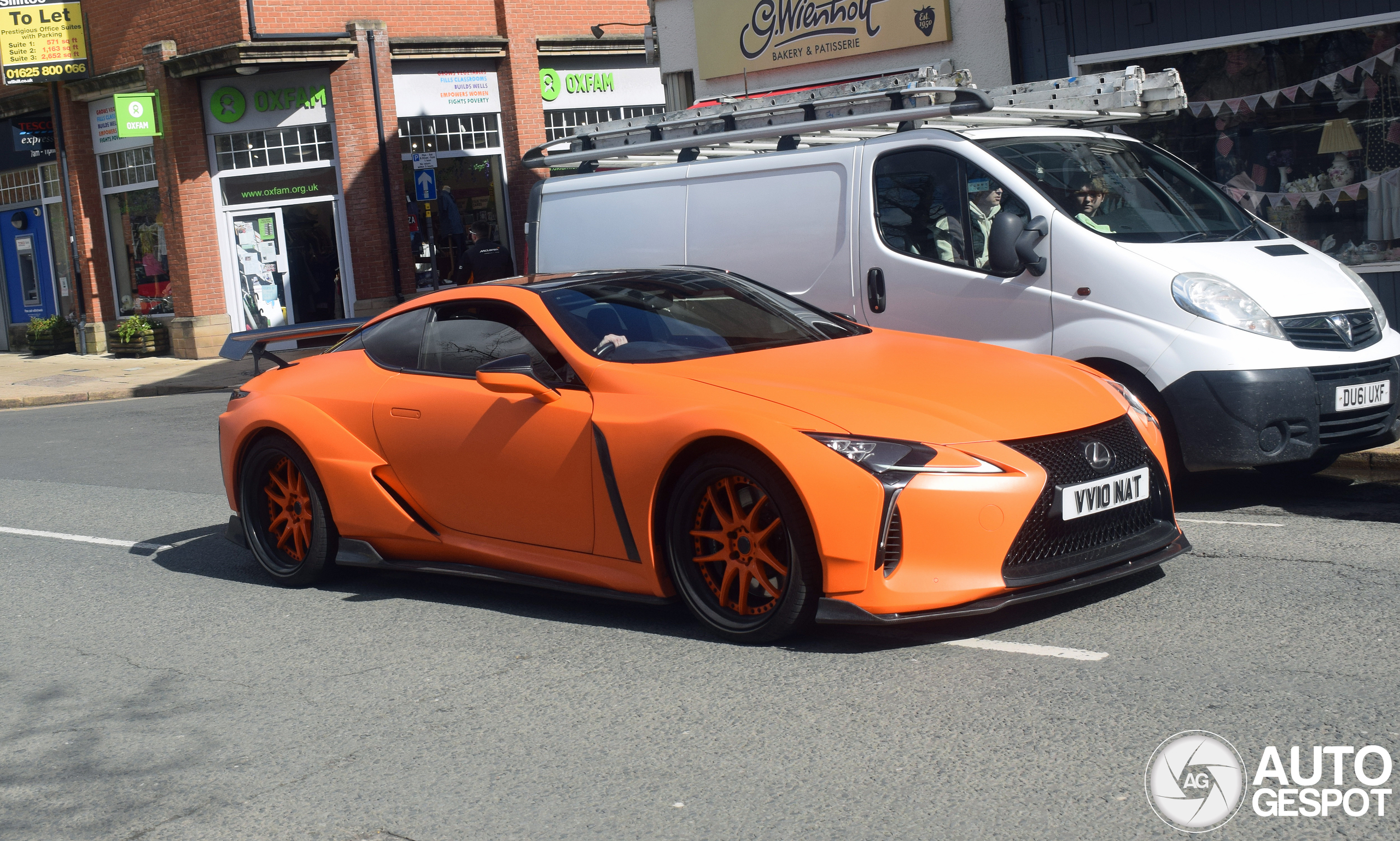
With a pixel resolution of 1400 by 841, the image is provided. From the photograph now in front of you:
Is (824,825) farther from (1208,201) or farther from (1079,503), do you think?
(1208,201)

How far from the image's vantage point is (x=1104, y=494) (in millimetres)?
4855

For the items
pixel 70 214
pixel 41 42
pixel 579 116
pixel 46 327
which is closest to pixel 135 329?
pixel 70 214

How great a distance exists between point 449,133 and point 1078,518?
65.1 ft

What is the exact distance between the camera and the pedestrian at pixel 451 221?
22781 mm

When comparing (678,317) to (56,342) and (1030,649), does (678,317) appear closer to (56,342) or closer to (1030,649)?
(1030,649)

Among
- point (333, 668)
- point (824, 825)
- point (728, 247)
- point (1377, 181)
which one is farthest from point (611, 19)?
point (824, 825)

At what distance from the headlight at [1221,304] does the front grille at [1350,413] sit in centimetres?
29

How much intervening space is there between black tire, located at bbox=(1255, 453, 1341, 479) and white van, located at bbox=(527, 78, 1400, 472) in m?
0.03

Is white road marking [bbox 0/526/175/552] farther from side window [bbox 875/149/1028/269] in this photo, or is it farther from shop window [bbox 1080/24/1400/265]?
shop window [bbox 1080/24/1400/265]

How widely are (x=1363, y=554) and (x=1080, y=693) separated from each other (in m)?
2.27

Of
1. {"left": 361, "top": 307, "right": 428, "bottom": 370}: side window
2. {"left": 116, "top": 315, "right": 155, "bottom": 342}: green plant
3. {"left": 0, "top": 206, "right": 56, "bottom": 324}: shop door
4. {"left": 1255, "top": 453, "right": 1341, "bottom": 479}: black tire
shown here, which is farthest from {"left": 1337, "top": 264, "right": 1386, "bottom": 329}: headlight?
{"left": 0, "top": 206, "right": 56, "bottom": 324}: shop door

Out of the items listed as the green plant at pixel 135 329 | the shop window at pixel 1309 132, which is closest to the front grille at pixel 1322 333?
the shop window at pixel 1309 132

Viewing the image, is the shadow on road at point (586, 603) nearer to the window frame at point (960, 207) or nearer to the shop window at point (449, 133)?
the window frame at point (960, 207)

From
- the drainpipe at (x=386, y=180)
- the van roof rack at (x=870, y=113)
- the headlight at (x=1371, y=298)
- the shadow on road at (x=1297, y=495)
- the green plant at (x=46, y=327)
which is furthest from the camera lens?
the green plant at (x=46, y=327)
